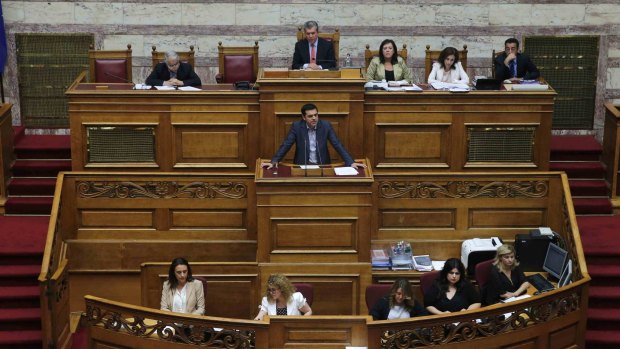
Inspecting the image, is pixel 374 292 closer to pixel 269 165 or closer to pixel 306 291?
pixel 306 291

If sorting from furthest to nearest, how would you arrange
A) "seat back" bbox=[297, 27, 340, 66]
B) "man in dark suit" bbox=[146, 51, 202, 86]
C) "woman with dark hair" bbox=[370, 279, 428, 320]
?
1. "seat back" bbox=[297, 27, 340, 66]
2. "man in dark suit" bbox=[146, 51, 202, 86]
3. "woman with dark hair" bbox=[370, 279, 428, 320]

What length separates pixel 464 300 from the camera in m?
9.73

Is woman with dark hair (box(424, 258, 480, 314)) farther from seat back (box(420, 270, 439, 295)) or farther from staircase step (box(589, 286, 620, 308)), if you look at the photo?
staircase step (box(589, 286, 620, 308))

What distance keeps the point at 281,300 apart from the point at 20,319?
8.29 ft

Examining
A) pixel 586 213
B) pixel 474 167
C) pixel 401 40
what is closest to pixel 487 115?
pixel 474 167

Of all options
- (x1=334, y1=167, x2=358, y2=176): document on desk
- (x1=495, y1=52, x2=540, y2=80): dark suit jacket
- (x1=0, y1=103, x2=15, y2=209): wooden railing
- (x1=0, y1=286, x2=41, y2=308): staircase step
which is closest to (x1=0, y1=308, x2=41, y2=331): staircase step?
(x1=0, y1=286, x2=41, y2=308): staircase step

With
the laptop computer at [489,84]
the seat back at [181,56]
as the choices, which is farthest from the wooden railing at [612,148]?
the seat back at [181,56]

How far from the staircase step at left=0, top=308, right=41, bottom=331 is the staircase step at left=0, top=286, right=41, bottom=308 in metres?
0.08

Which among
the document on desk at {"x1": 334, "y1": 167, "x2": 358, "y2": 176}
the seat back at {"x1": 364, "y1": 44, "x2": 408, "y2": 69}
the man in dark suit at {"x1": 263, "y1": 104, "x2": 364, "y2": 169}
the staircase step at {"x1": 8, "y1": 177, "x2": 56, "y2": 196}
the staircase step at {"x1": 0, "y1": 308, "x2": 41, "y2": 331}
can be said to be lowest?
the staircase step at {"x1": 0, "y1": 308, "x2": 41, "y2": 331}

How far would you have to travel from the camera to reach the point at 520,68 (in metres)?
11.8

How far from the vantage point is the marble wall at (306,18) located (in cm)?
1323

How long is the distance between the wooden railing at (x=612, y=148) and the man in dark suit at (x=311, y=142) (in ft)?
9.13

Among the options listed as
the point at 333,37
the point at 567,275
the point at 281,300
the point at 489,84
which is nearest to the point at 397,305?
the point at 281,300

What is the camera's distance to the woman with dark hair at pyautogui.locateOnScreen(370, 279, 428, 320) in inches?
367
